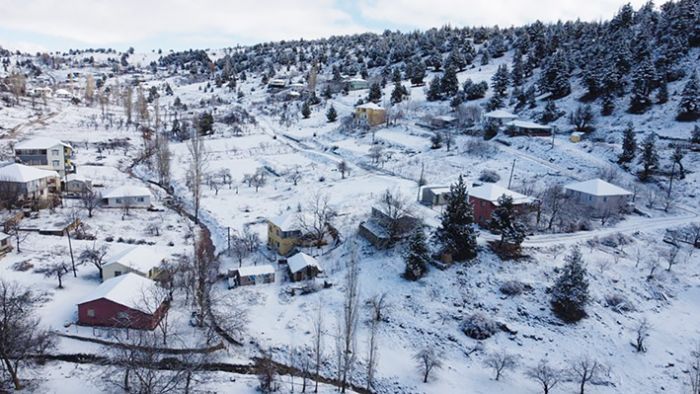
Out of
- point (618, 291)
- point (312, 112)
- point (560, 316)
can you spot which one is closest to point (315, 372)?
point (560, 316)

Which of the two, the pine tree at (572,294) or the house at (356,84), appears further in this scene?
the house at (356,84)

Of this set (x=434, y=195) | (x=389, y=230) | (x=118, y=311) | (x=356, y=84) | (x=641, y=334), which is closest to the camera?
(x=641, y=334)

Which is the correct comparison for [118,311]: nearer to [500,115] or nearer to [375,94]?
[500,115]

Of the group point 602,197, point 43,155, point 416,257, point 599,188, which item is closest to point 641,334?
point 416,257

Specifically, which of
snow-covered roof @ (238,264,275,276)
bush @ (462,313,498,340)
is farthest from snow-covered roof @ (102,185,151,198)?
bush @ (462,313,498,340)

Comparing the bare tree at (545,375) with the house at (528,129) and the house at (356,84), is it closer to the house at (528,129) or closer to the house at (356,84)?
the house at (528,129)

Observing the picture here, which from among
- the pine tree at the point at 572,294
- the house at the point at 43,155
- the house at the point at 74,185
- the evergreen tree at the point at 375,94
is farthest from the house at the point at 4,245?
the evergreen tree at the point at 375,94

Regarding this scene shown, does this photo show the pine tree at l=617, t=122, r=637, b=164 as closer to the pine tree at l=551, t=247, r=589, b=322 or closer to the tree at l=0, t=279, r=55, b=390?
the pine tree at l=551, t=247, r=589, b=322
